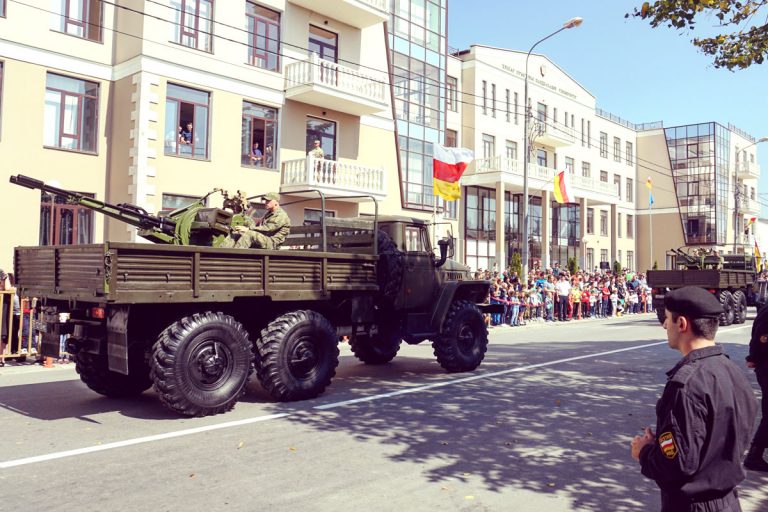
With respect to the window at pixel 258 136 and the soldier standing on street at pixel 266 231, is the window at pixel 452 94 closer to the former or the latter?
the window at pixel 258 136

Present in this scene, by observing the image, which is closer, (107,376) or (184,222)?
(107,376)

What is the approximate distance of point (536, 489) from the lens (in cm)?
494

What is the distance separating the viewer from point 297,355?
26.2 feet

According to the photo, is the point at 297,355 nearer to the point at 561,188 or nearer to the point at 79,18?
the point at 79,18

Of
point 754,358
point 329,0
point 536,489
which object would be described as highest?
point 329,0

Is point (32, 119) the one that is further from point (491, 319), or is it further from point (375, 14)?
point (491, 319)

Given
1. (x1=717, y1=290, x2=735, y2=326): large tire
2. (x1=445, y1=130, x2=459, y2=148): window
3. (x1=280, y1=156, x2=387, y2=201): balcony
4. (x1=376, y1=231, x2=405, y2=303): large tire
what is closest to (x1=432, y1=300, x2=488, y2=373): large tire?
(x1=376, y1=231, x2=405, y2=303): large tire

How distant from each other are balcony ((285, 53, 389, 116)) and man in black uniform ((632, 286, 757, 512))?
63.5 feet

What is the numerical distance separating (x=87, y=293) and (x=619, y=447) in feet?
18.0

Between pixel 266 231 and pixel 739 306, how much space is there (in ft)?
62.9

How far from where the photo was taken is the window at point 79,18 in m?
17.3

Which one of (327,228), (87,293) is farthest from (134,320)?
(327,228)

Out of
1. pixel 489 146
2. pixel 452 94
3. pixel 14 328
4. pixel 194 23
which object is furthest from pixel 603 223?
pixel 14 328

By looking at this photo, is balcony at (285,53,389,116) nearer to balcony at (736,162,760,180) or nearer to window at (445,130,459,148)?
window at (445,130,459,148)
